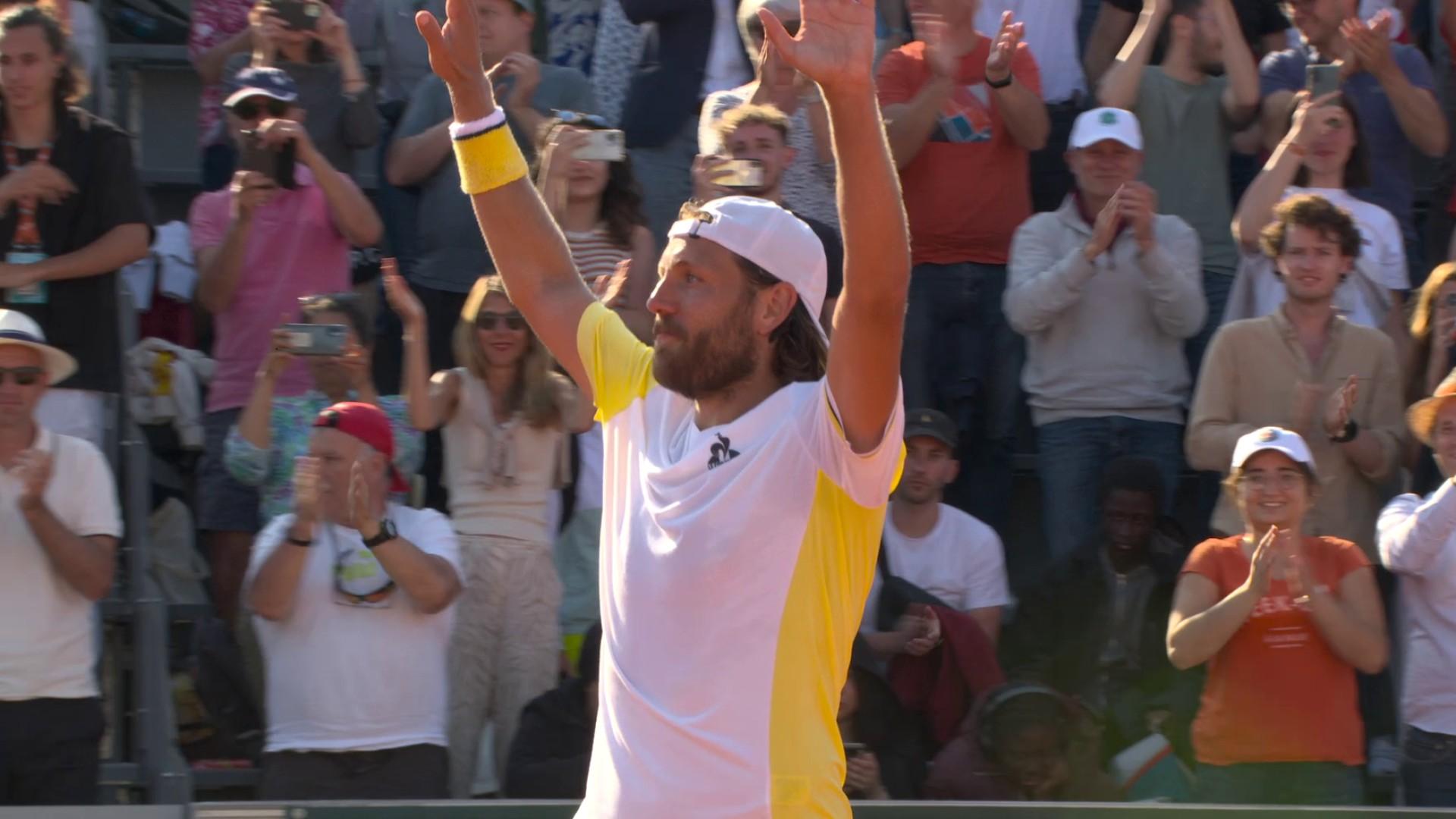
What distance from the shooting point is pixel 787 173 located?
7273 millimetres

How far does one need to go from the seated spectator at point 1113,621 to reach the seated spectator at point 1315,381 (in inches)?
10.0

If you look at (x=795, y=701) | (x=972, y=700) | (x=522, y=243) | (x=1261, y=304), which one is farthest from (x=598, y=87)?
(x=795, y=701)

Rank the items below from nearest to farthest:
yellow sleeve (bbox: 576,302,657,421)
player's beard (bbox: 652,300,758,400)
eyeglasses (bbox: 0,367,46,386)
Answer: player's beard (bbox: 652,300,758,400)
yellow sleeve (bbox: 576,302,657,421)
eyeglasses (bbox: 0,367,46,386)

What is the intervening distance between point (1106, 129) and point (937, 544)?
5.46 feet

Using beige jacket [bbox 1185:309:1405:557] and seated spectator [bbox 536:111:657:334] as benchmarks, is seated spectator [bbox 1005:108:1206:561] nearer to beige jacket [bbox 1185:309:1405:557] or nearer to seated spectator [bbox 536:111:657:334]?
beige jacket [bbox 1185:309:1405:557]

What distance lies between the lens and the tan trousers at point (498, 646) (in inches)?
246

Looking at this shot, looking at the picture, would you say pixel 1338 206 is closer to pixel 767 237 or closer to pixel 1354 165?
pixel 1354 165

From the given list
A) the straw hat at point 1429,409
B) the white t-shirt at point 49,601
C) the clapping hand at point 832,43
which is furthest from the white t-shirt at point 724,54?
the clapping hand at point 832,43

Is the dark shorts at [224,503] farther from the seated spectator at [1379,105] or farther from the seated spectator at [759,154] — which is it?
the seated spectator at [1379,105]

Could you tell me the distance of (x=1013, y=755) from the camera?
19.5 ft

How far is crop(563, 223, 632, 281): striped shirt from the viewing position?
23.0ft

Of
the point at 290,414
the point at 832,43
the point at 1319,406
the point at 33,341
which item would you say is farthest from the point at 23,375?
the point at 1319,406

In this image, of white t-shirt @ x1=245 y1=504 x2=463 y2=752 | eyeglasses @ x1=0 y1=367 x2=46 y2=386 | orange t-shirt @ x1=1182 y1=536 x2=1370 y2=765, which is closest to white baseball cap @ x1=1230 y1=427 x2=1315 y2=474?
orange t-shirt @ x1=1182 y1=536 x2=1370 y2=765

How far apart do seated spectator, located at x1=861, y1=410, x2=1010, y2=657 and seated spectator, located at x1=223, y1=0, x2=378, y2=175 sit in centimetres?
240
